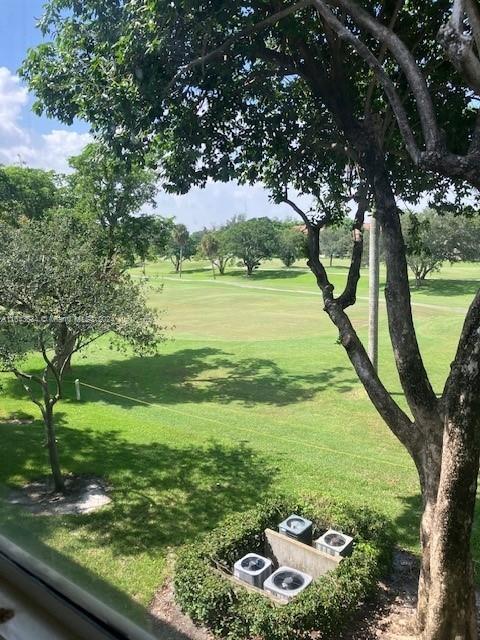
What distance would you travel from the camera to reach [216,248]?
4195mm

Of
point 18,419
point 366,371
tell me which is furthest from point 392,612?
point 18,419

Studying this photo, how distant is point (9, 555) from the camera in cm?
62

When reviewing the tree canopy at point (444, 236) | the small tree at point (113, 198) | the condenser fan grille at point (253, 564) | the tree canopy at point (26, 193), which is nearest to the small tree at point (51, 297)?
the tree canopy at point (26, 193)

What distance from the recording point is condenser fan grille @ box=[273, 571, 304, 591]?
2.22 metres

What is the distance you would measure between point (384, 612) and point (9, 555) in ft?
6.66

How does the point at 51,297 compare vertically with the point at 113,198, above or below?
below

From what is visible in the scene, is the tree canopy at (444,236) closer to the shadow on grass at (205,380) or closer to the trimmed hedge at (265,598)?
the trimmed hedge at (265,598)

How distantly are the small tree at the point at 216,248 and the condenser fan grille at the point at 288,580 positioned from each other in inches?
77.7

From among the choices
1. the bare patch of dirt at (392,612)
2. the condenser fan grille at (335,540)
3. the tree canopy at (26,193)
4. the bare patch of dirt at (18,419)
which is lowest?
the bare patch of dirt at (392,612)

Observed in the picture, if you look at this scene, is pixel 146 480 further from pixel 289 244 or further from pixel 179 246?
pixel 179 246

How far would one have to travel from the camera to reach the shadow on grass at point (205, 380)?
18.3 feet

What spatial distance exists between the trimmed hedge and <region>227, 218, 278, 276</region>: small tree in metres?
1.70

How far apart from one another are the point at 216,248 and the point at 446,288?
5.78 feet

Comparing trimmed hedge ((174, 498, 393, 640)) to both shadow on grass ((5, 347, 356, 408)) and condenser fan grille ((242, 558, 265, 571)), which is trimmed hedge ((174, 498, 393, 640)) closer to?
condenser fan grille ((242, 558, 265, 571))
